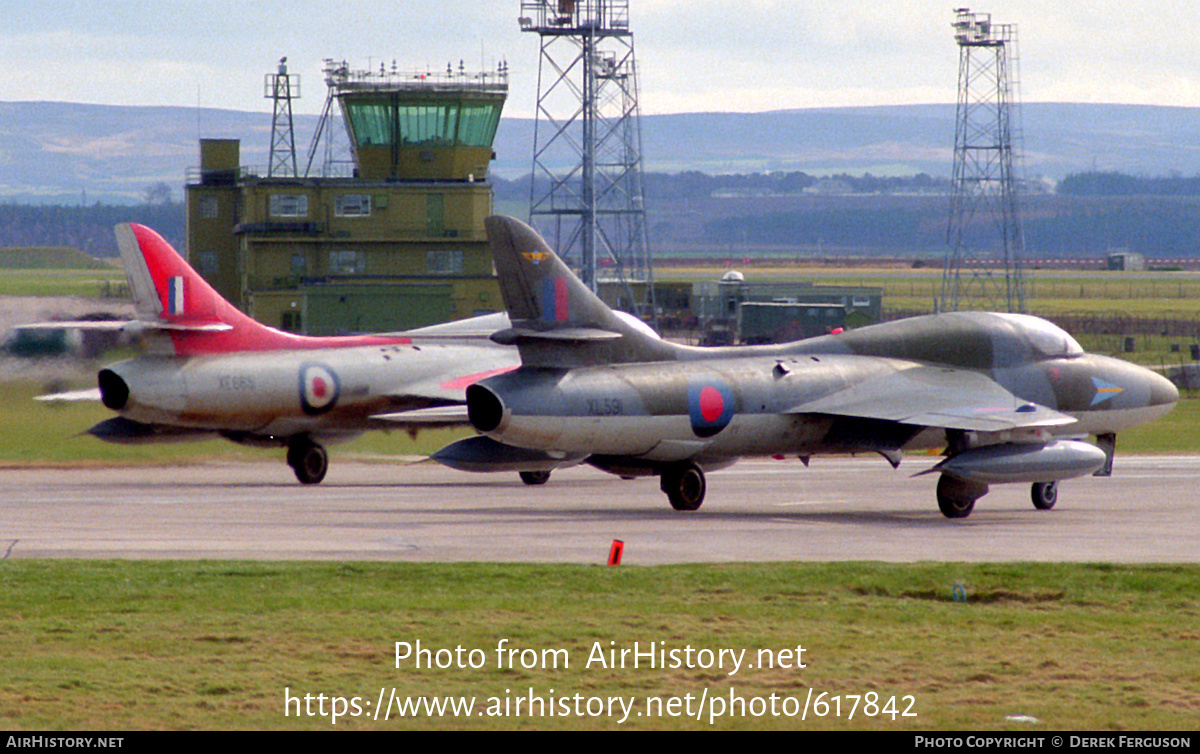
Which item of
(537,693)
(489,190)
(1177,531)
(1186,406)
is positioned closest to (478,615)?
(537,693)

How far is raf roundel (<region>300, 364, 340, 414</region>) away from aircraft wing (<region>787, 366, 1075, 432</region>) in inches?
383

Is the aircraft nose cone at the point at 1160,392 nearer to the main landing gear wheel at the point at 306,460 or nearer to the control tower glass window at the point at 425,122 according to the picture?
the main landing gear wheel at the point at 306,460

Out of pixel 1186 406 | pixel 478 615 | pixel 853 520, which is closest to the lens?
pixel 478 615

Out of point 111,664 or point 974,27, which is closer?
point 111,664

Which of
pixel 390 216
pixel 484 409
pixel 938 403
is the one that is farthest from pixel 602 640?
pixel 390 216

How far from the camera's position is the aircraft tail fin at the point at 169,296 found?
29.0 meters

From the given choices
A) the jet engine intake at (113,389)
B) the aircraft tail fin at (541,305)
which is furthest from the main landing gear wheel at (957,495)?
the jet engine intake at (113,389)

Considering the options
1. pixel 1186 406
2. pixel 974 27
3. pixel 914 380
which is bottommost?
pixel 1186 406

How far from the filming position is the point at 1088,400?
92.0 ft

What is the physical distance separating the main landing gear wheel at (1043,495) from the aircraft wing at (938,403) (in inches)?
48.2

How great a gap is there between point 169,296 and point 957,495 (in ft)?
47.3

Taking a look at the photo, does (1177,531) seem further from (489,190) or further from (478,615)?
(489,190)

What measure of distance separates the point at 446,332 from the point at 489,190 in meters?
28.5

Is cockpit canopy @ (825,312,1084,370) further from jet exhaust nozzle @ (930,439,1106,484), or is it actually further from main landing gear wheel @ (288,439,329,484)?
main landing gear wheel @ (288,439,329,484)
